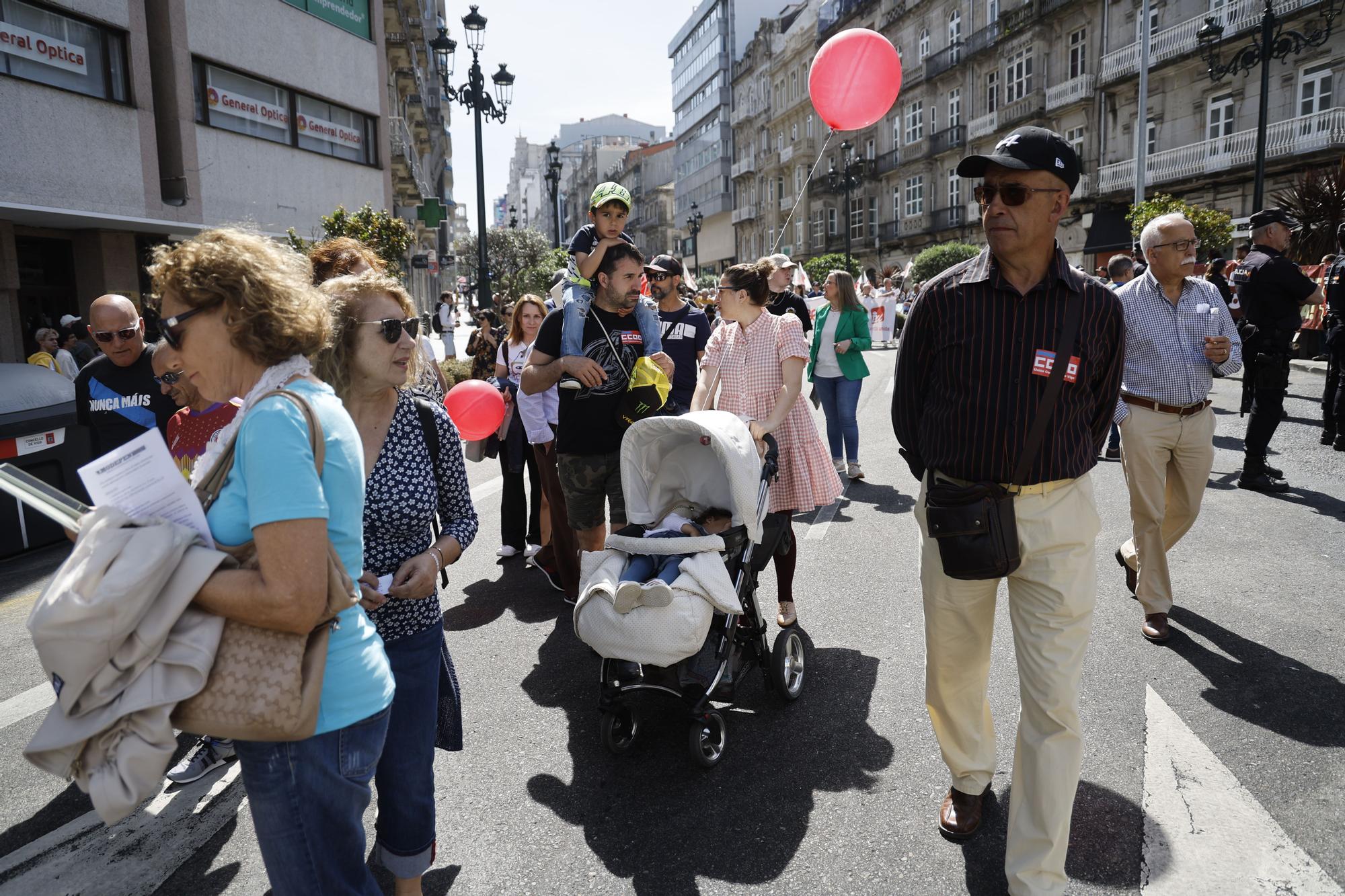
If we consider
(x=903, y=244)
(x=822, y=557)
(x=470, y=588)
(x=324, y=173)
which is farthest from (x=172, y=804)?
(x=903, y=244)

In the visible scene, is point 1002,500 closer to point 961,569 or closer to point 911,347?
point 961,569

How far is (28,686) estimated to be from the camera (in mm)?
4504

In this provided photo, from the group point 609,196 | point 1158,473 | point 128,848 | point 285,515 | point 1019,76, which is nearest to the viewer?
point 285,515

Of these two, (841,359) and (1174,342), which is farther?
(841,359)

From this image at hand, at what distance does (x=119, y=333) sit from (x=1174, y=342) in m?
5.49

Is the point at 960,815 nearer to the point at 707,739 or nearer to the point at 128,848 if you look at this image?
the point at 707,739

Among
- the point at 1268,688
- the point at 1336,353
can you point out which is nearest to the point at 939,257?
the point at 1336,353

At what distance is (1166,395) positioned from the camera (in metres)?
4.61

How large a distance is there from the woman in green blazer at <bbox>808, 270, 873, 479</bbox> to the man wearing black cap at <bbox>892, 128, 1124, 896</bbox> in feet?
18.9

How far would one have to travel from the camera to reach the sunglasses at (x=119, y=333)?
14.3ft

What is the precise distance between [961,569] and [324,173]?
21823mm

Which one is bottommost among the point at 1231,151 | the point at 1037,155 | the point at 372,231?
the point at 1037,155

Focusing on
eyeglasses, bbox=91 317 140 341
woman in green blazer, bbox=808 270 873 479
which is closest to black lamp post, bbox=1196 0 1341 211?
woman in green blazer, bbox=808 270 873 479

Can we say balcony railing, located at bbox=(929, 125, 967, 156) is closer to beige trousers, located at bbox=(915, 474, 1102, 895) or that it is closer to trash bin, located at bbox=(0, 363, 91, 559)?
trash bin, located at bbox=(0, 363, 91, 559)
